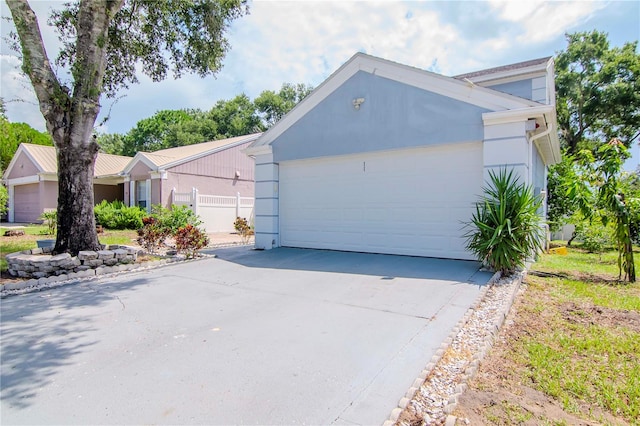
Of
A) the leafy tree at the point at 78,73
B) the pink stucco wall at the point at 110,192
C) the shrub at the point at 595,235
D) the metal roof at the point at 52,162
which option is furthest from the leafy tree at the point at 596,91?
the metal roof at the point at 52,162

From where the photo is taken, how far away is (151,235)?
891 cm

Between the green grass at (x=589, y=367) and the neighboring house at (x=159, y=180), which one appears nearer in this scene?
the green grass at (x=589, y=367)

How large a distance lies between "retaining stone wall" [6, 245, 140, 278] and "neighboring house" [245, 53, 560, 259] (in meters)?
3.81

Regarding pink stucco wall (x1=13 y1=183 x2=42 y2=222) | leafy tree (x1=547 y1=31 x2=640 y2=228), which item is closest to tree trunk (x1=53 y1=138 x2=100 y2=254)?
pink stucco wall (x1=13 y1=183 x2=42 y2=222)

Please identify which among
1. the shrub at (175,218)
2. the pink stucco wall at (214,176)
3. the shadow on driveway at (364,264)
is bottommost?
the shadow on driveway at (364,264)

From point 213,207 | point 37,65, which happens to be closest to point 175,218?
point 37,65

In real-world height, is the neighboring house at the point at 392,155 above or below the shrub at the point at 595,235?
above

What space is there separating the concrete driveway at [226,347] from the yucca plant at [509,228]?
1.46 feet

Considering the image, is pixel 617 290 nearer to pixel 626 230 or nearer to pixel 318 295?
pixel 626 230

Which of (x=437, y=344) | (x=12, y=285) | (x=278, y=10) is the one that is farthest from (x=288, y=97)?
(x=437, y=344)

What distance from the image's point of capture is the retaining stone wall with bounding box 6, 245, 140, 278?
622 cm

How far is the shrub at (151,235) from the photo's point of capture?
8.95 m

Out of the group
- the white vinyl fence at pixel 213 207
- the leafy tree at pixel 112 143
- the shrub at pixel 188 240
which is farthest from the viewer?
the leafy tree at pixel 112 143

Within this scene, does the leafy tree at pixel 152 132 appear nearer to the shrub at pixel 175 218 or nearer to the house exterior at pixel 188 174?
the house exterior at pixel 188 174
